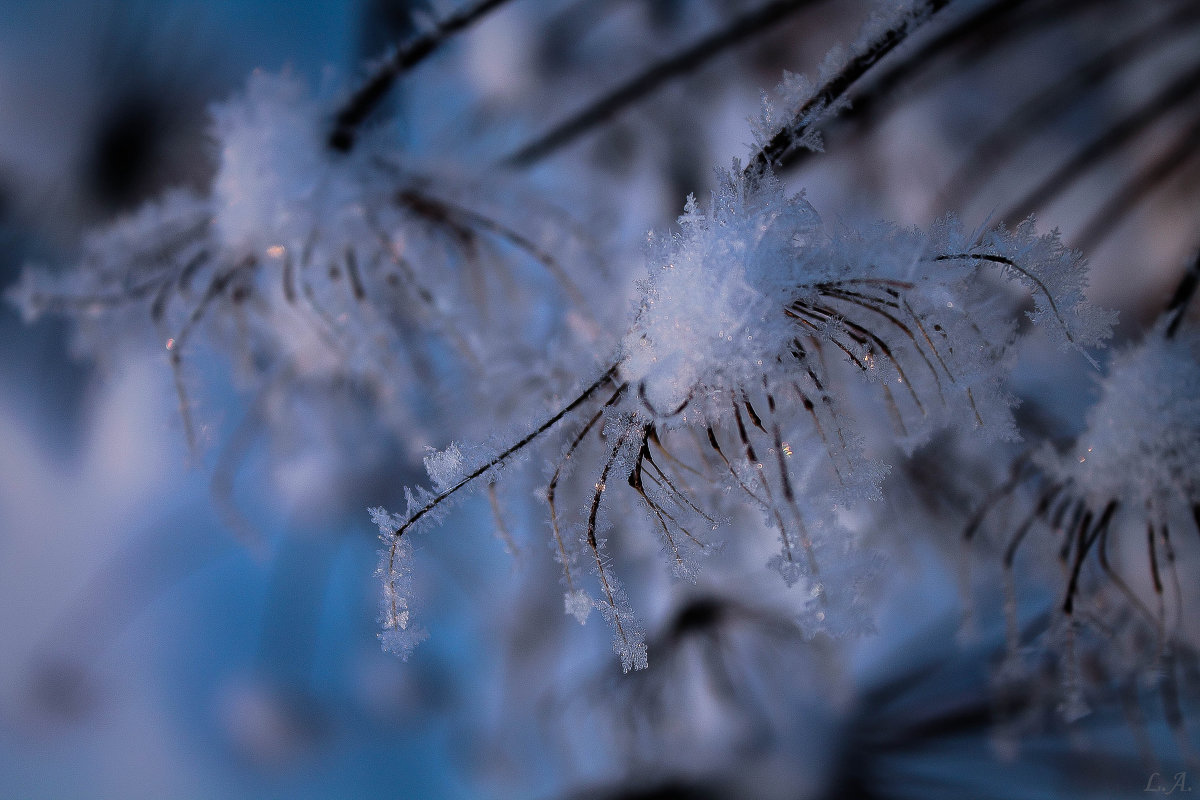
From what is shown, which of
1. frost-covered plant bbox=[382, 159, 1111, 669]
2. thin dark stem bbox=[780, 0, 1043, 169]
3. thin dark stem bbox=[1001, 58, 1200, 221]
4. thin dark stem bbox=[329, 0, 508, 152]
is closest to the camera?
frost-covered plant bbox=[382, 159, 1111, 669]

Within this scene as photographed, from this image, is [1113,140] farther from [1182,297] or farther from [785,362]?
[785,362]

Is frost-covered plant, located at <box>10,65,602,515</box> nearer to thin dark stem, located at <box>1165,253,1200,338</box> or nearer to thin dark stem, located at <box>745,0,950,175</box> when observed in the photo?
thin dark stem, located at <box>745,0,950,175</box>

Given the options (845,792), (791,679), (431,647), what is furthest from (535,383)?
(845,792)

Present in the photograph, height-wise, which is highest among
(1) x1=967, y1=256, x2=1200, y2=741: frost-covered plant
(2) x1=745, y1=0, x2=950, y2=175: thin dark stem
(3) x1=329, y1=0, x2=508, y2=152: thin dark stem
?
(3) x1=329, y1=0, x2=508, y2=152: thin dark stem

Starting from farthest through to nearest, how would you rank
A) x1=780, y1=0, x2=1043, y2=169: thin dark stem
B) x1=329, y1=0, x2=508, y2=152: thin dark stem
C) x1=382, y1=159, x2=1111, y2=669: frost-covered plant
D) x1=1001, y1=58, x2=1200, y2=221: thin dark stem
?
x1=1001, y1=58, x2=1200, y2=221: thin dark stem → x1=780, y1=0, x2=1043, y2=169: thin dark stem → x1=329, y1=0, x2=508, y2=152: thin dark stem → x1=382, y1=159, x2=1111, y2=669: frost-covered plant

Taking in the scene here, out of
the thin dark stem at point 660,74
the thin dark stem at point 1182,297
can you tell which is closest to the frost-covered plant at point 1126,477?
the thin dark stem at point 1182,297

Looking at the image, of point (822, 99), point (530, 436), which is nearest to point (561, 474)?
point (530, 436)

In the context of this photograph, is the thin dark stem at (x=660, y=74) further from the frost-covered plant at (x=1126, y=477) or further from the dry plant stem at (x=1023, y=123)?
the frost-covered plant at (x=1126, y=477)

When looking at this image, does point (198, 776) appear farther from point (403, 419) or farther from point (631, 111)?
point (631, 111)
